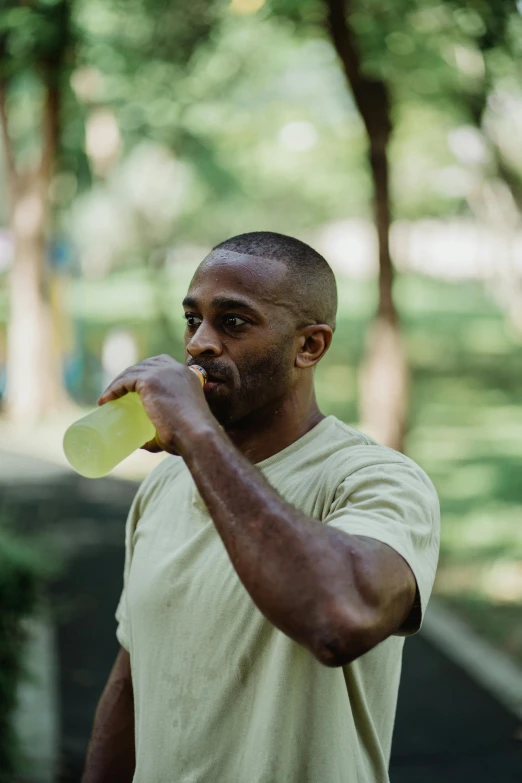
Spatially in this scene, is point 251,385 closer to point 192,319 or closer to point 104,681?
point 192,319

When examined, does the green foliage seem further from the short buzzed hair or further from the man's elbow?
the man's elbow

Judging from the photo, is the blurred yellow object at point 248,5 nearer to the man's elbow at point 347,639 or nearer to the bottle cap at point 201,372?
the bottle cap at point 201,372

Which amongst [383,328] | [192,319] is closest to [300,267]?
[192,319]

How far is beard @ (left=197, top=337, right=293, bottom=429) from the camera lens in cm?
210

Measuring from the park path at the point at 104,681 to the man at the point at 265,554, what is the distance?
115 inches

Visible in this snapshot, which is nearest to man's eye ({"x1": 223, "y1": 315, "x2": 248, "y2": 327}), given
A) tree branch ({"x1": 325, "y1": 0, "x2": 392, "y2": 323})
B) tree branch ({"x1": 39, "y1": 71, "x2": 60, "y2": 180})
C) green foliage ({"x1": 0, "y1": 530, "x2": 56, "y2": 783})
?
→ green foliage ({"x1": 0, "y1": 530, "x2": 56, "y2": 783})

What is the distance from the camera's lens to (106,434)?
6.46 feet

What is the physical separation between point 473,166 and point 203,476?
18.9 meters

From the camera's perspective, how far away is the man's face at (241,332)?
2.10 meters

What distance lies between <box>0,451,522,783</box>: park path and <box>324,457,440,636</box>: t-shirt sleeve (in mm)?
3270

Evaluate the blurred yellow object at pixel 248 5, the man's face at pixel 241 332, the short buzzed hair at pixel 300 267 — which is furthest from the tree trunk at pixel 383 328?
the man's face at pixel 241 332

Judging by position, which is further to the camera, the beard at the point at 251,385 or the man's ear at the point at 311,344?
the man's ear at the point at 311,344

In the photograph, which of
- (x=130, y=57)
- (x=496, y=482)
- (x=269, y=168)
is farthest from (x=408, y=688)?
(x=269, y=168)

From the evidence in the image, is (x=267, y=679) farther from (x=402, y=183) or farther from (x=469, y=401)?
(x=402, y=183)
